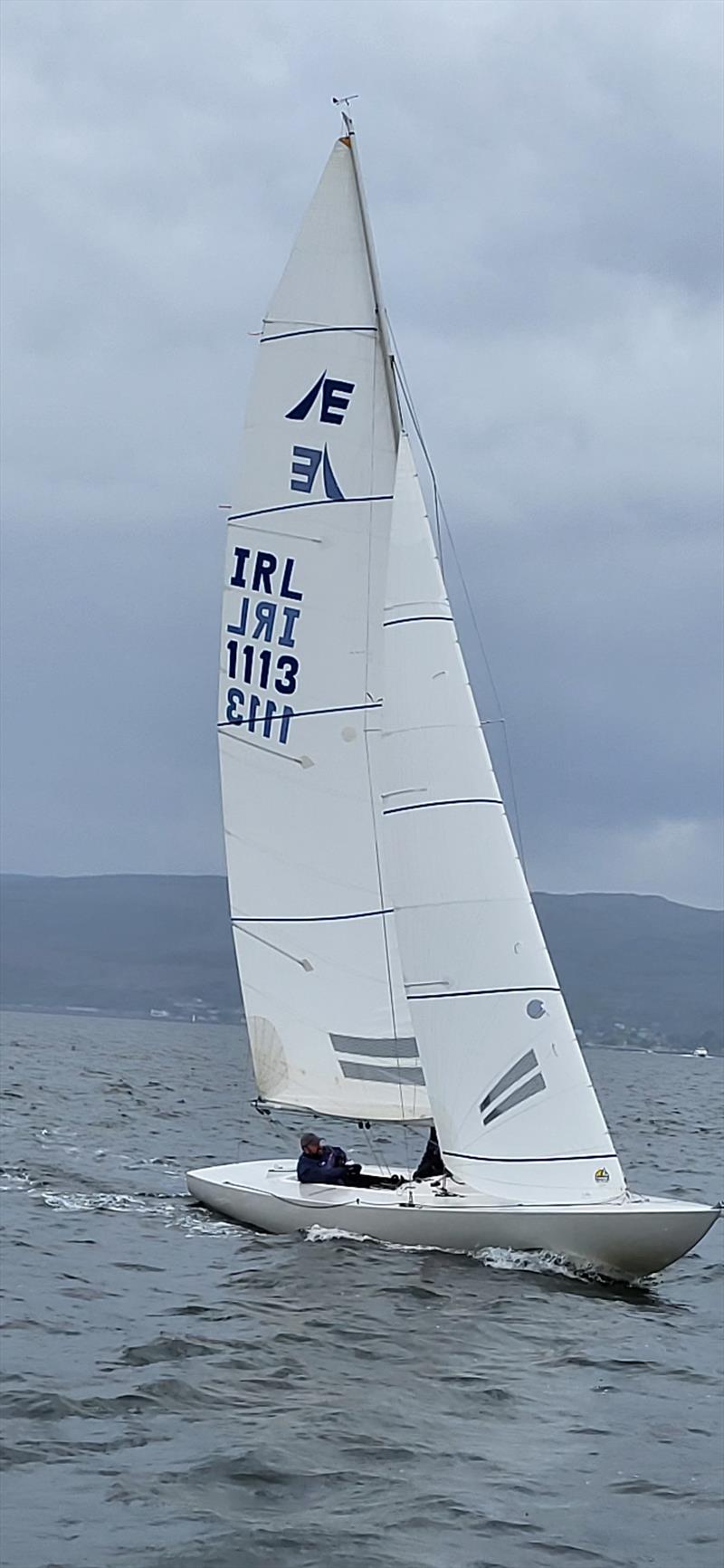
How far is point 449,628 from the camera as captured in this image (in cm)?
1414

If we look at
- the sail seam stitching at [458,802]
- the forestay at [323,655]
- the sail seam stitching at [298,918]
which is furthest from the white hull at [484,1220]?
the sail seam stitching at [458,802]

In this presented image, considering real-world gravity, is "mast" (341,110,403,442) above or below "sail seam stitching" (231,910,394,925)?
above

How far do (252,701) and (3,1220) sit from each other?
5.16 m

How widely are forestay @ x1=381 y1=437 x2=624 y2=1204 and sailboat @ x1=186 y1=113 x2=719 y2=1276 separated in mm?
18

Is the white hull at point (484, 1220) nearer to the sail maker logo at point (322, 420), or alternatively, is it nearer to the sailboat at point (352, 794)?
the sailboat at point (352, 794)

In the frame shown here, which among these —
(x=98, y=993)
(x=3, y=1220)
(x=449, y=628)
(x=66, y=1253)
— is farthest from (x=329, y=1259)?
(x=98, y=993)

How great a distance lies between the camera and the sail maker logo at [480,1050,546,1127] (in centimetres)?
1304

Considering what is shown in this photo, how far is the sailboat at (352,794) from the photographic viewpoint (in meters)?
13.4

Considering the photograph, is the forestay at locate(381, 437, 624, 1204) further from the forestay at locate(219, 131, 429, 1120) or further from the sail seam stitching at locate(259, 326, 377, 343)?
the sail seam stitching at locate(259, 326, 377, 343)

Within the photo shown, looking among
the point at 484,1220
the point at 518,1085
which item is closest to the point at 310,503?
the point at 518,1085

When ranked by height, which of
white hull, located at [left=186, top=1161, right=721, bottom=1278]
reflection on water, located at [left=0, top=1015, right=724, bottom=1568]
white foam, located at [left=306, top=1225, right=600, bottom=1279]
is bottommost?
reflection on water, located at [left=0, top=1015, right=724, bottom=1568]

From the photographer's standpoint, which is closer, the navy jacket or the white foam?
the white foam

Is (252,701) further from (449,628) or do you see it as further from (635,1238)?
(635,1238)

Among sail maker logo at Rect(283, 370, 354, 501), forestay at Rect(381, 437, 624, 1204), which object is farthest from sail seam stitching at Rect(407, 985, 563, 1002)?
sail maker logo at Rect(283, 370, 354, 501)
